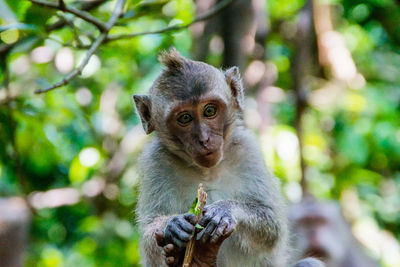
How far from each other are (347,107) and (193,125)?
14.4 feet

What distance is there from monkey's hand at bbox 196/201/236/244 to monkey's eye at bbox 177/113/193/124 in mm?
665

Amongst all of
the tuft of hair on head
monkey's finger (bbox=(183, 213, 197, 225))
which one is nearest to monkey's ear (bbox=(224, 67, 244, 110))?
the tuft of hair on head

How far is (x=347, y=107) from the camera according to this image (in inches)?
294

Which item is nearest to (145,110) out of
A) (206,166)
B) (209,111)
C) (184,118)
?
(184,118)

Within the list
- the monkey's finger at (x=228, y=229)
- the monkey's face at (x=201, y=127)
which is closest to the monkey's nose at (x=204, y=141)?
the monkey's face at (x=201, y=127)

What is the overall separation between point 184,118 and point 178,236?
856mm

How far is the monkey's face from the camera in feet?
11.2

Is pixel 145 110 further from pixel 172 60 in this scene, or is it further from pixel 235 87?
pixel 235 87

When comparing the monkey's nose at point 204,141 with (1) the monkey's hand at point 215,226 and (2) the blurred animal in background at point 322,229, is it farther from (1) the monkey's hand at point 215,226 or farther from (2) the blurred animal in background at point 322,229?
(2) the blurred animal in background at point 322,229

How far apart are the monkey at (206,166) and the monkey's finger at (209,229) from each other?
12cm

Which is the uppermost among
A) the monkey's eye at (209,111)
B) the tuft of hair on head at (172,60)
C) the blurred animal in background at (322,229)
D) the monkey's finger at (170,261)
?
the tuft of hair on head at (172,60)

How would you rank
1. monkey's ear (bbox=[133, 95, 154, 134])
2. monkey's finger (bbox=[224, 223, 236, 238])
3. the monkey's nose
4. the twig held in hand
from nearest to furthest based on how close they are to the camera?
the twig held in hand → monkey's finger (bbox=[224, 223, 236, 238]) → the monkey's nose → monkey's ear (bbox=[133, 95, 154, 134])

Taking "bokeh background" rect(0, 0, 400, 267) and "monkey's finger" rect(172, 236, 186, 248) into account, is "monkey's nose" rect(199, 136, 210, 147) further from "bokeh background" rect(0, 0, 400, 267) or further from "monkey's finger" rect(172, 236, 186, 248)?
"bokeh background" rect(0, 0, 400, 267)

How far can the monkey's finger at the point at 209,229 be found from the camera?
3014 mm
